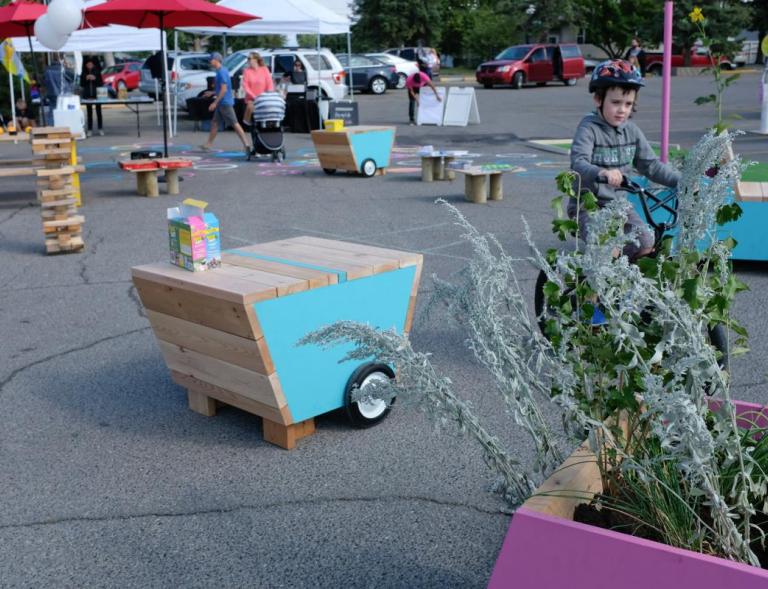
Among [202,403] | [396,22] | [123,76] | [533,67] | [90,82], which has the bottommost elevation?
[202,403]

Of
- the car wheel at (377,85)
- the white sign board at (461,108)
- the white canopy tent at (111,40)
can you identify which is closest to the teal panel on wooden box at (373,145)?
the white canopy tent at (111,40)

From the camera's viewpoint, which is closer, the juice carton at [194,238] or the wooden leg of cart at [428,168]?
the juice carton at [194,238]

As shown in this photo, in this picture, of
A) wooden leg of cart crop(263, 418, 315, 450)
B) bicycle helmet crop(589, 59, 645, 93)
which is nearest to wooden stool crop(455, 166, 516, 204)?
bicycle helmet crop(589, 59, 645, 93)

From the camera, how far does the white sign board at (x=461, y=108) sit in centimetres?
2281

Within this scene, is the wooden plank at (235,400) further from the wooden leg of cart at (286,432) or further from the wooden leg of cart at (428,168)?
the wooden leg of cart at (428,168)

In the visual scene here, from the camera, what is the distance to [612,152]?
17.3 ft

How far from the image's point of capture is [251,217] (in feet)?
37.5

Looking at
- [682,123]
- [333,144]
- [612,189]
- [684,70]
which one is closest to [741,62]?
[684,70]

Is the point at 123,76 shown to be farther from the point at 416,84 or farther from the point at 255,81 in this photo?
the point at 255,81

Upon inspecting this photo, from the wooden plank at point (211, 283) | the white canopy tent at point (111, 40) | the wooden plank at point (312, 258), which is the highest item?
the white canopy tent at point (111, 40)

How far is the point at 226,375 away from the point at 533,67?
36391 mm

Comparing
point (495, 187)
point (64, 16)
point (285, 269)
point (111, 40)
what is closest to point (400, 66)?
point (111, 40)

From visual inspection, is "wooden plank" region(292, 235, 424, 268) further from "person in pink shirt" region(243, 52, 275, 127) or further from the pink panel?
"person in pink shirt" region(243, 52, 275, 127)

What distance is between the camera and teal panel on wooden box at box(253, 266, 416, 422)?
14.2ft
